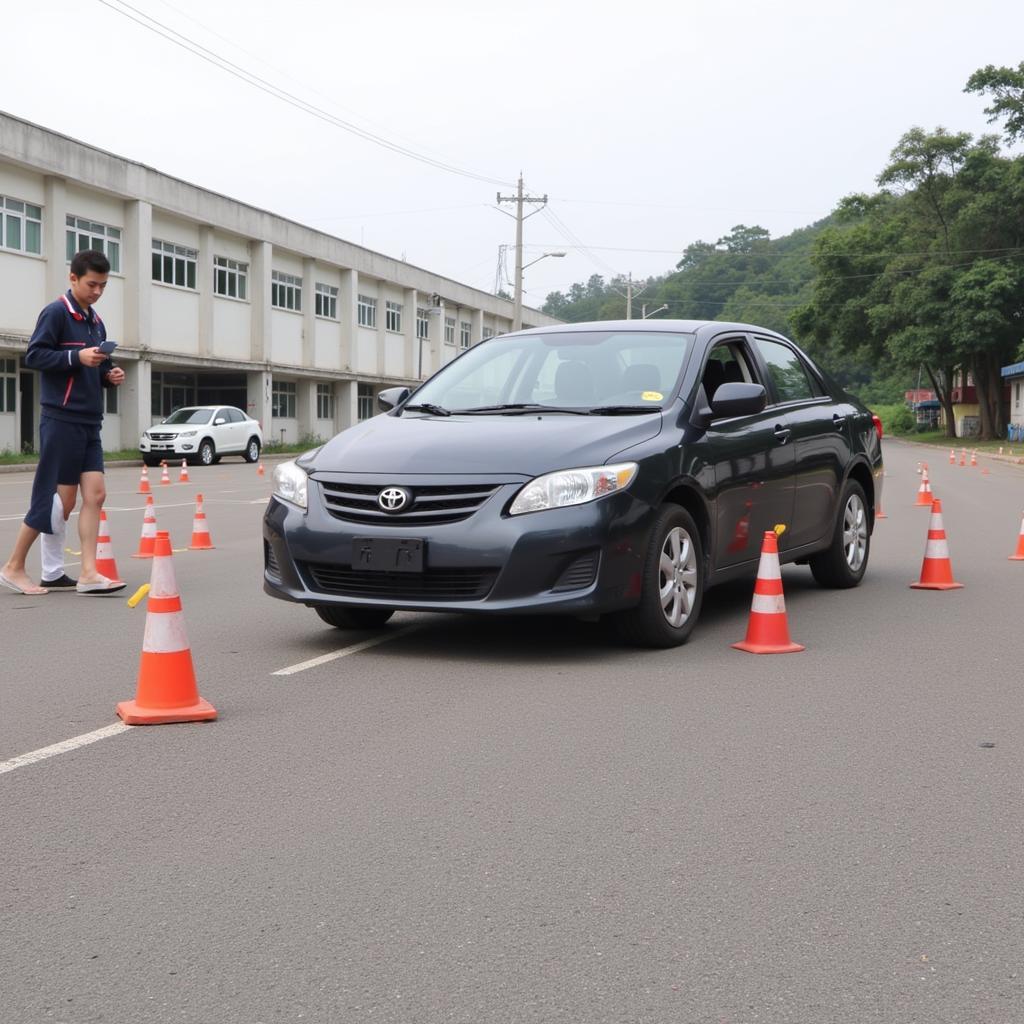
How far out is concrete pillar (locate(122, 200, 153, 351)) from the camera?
140ft

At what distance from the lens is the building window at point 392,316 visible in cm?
6731

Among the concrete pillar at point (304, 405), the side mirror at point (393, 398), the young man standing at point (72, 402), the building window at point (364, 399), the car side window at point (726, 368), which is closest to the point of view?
the car side window at point (726, 368)

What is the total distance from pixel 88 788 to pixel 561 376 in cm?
420

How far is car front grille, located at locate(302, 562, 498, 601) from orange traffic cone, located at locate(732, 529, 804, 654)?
148 cm

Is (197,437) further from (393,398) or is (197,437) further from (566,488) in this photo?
(566,488)

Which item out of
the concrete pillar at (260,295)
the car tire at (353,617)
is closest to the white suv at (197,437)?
the concrete pillar at (260,295)

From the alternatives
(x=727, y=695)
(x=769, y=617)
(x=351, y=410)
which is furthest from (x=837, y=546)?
(x=351, y=410)

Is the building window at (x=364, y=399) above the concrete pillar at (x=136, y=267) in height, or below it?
below

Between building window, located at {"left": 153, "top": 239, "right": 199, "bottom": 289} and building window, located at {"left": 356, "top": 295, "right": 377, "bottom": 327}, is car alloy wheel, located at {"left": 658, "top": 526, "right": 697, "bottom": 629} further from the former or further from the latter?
building window, located at {"left": 356, "top": 295, "right": 377, "bottom": 327}

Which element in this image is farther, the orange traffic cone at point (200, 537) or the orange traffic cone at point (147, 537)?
the orange traffic cone at point (200, 537)

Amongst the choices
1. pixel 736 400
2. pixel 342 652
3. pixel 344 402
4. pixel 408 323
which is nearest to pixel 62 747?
pixel 342 652

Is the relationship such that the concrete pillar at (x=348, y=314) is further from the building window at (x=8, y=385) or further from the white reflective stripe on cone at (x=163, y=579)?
the white reflective stripe on cone at (x=163, y=579)

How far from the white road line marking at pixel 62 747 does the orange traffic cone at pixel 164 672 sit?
0.30 ft

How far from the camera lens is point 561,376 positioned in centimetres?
821
